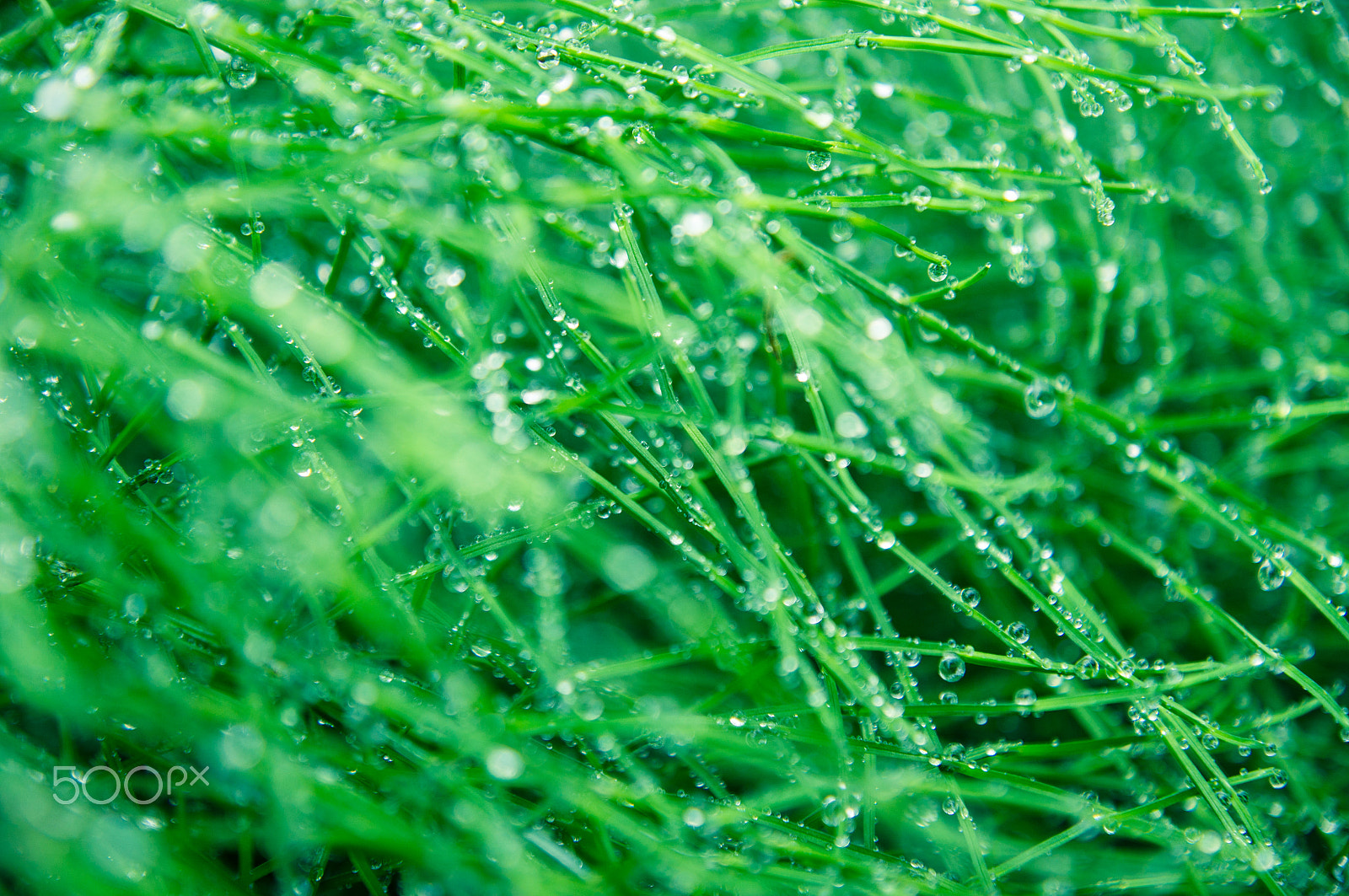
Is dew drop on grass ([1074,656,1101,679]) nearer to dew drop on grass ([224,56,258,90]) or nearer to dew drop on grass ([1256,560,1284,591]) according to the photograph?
dew drop on grass ([1256,560,1284,591])

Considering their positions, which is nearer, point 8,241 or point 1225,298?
point 8,241

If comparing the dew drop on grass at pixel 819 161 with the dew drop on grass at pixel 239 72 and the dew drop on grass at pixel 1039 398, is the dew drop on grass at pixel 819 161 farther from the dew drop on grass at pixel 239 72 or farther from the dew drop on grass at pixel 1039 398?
the dew drop on grass at pixel 239 72

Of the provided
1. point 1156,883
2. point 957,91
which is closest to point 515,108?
point 1156,883

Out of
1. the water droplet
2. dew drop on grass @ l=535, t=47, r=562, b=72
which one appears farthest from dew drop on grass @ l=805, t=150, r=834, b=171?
the water droplet

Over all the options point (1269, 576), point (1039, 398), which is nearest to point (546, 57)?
point (1039, 398)

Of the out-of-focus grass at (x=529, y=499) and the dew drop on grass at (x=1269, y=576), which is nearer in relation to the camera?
the out-of-focus grass at (x=529, y=499)

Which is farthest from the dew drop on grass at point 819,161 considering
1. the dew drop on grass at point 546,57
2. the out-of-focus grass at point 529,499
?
the dew drop on grass at point 546,57

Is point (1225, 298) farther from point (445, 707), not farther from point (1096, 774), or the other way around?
point (445, 707)

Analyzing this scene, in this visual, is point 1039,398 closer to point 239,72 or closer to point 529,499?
point 529,499
